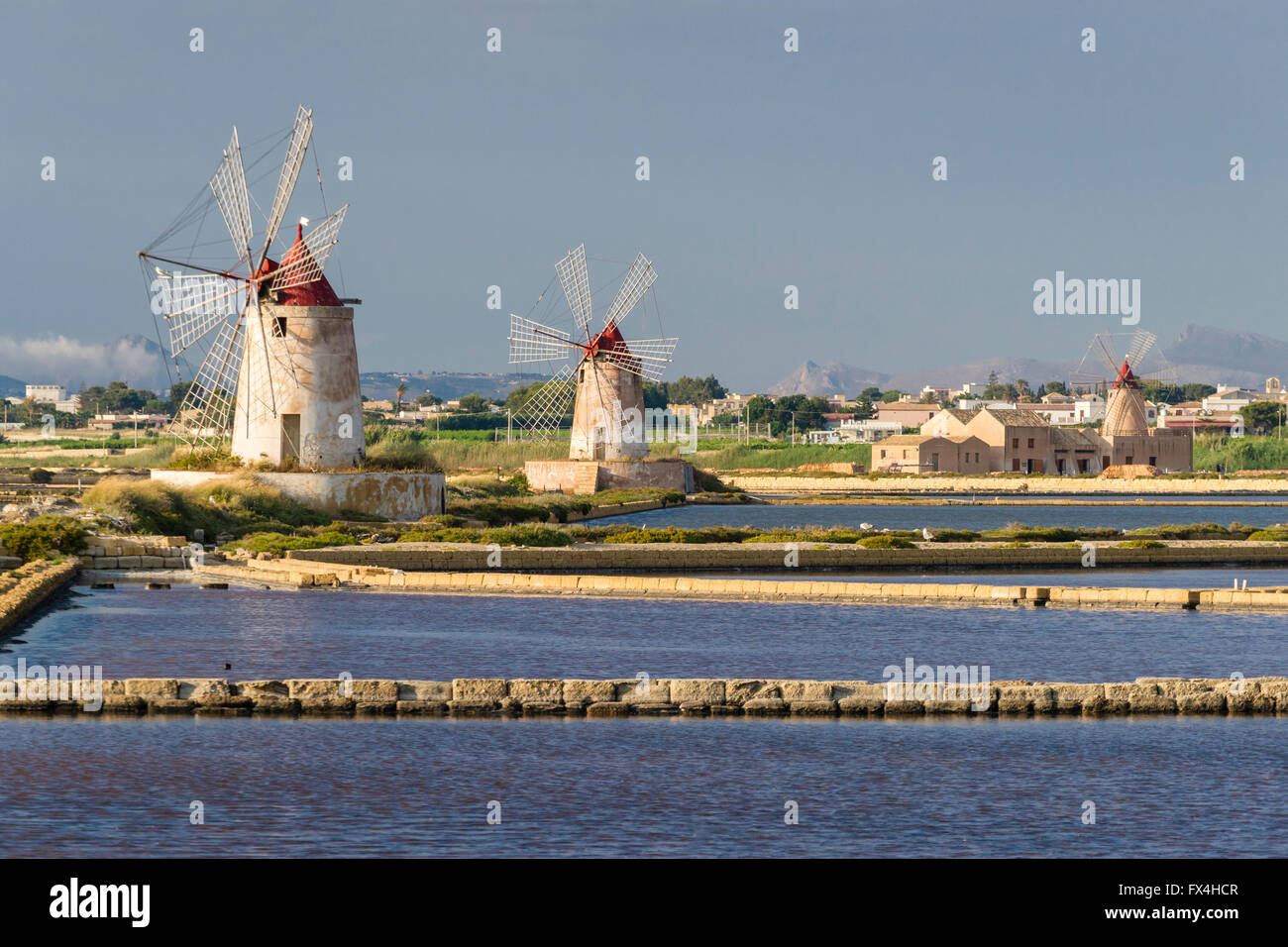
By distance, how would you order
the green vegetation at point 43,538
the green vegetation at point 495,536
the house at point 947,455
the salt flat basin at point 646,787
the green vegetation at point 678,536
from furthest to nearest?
the house at point 947,455
the green vegetation at point 678,536
the green vegetation at point 495,536
the green vegetation at point 43,538
the salt flat basin at point 646,787

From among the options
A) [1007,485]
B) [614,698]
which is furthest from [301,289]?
[1007,485]

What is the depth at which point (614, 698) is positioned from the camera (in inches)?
571

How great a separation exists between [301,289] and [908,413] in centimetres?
11365

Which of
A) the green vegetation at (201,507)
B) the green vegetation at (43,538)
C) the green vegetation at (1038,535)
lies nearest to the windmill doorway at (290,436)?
the green vegetation at (201,507)

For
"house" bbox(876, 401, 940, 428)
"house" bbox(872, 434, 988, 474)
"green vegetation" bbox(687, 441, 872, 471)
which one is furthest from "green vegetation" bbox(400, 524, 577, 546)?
"house" bbox(876, 401, 940, 428)

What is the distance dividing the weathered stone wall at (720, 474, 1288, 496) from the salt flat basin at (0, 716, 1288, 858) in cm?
6610

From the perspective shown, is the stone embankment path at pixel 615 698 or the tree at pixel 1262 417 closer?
the stone embankment path at pixel 615 698

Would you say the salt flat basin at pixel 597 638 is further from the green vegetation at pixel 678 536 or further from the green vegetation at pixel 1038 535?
the green vegetation at pixel 1038 535

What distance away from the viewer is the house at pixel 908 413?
144375 millimetres

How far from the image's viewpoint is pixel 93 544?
29375mm

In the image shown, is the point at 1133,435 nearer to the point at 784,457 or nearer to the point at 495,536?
the point at 784,457

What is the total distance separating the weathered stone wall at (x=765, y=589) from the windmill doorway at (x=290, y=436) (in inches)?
380
